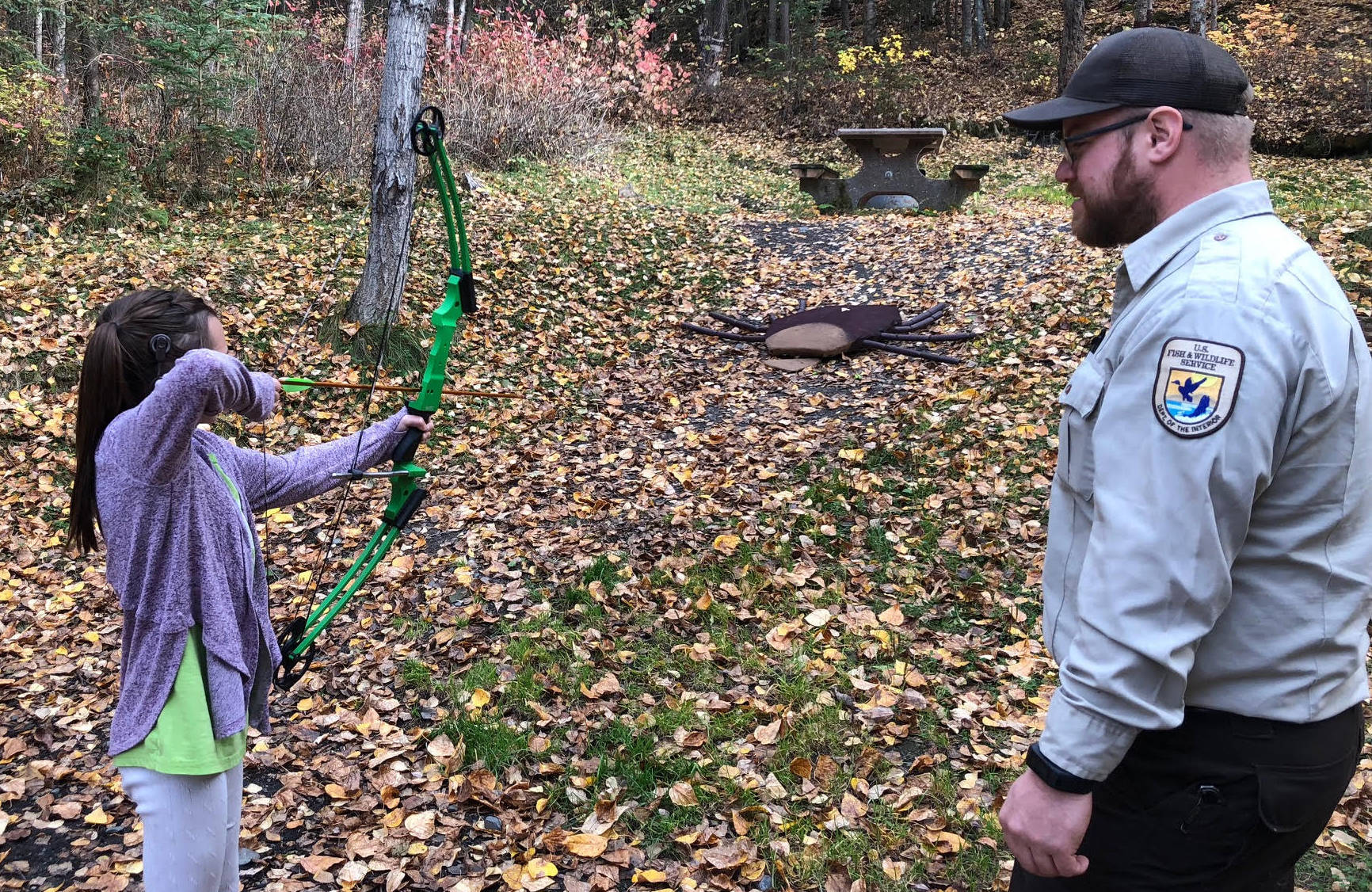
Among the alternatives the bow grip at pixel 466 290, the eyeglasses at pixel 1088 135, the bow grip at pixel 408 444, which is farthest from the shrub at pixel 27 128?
the eyeglasses at pixel 1088 135

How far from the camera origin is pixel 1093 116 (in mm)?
1573

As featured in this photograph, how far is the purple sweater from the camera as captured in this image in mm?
1938

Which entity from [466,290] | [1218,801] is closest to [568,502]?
[466,290]

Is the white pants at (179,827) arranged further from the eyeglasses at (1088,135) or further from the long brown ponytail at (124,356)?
the eyeglasses at (1088,135)

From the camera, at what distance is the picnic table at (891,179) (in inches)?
506

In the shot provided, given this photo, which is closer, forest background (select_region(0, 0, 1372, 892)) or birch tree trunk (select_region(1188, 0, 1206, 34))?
forest background (select_region(0, 0, 1372, 892))

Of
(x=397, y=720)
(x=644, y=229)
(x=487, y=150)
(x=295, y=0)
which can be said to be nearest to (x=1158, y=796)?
(x=397, y=720)

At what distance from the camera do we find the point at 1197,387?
1309mm

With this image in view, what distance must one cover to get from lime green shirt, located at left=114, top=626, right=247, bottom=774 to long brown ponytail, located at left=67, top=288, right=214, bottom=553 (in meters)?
0.46

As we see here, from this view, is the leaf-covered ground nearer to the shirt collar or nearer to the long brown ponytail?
the long brown ponytail

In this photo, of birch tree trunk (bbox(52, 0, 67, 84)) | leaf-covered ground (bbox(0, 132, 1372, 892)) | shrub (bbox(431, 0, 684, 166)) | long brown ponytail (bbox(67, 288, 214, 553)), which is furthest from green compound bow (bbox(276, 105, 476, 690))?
shrub (bbox(431, 0, 684, 166))

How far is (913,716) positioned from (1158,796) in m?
2.36

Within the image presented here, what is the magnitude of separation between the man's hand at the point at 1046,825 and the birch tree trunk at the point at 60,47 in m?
12.3

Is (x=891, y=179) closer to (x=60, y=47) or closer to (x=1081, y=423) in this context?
(x=60, y=47)
